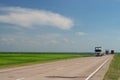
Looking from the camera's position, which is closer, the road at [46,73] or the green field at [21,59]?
the road at [46,73]

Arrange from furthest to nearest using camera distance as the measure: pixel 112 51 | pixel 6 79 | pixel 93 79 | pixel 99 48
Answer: pixel 112 51 < pixel 99 48 < pixel 93 79 < pixel 6 79

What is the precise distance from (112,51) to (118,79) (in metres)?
165

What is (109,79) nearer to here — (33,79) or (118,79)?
(118,79)

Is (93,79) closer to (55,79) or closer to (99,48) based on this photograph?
(55,79)

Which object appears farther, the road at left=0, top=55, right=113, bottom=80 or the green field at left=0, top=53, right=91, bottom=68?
the green field at left=0, top=53, right=91, bottom=68

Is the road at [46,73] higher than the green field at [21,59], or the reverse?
the green field at [21,59]

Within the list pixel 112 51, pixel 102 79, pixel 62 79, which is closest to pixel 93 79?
pixel 102 79

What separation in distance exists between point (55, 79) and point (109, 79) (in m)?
3.53

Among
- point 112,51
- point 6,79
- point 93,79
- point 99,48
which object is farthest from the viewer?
point 112,51

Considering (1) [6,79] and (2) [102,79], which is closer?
(1) [6,79]

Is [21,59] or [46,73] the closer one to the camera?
[46,73]

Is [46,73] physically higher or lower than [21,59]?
lower

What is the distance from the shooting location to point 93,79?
62.2 feet

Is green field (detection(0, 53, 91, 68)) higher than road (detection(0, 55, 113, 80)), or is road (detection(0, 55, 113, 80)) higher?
green field (detection(0, 53, 91, 68))
